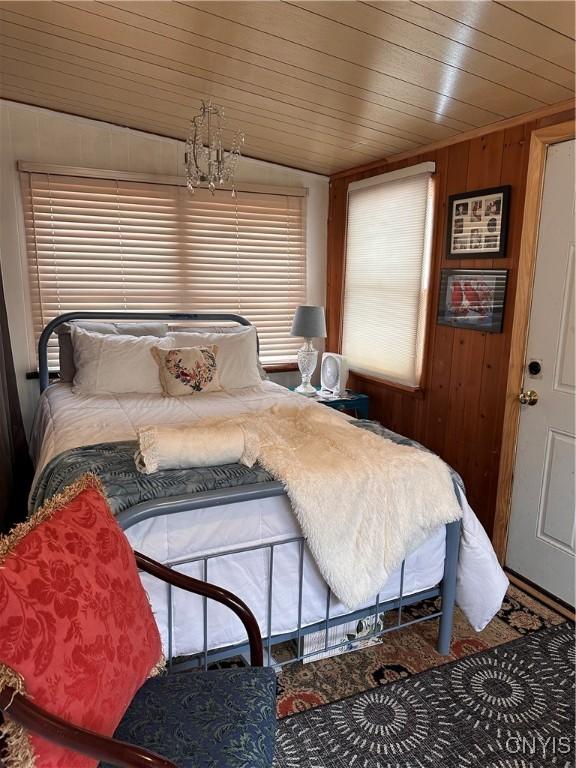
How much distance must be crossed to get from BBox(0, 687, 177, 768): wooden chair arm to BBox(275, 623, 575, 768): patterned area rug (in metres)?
0.88

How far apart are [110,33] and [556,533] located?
2799mm

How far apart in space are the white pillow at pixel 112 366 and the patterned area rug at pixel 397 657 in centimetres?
165

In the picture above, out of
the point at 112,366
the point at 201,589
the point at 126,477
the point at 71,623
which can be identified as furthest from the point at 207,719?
the point at 112,366

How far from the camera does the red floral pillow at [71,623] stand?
85 centimetres

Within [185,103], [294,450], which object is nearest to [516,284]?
[294,450]

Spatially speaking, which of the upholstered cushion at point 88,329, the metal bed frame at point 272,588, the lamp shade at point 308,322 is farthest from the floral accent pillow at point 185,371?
the metal bed frame at point 272,588

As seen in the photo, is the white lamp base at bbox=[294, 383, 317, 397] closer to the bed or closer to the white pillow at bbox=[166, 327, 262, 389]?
the white pillow at bbox=[166, 327, 262, 389]

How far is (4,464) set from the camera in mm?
2623

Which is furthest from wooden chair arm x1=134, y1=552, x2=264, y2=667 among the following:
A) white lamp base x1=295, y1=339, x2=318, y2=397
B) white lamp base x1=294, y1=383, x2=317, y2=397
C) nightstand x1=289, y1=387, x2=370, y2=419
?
white lamp base x1=295, y1=339, x2=318, y2=397

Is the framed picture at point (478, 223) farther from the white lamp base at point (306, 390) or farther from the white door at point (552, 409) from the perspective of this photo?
the white lamp base at point (306, 390)

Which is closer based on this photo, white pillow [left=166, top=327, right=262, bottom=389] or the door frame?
the door frame

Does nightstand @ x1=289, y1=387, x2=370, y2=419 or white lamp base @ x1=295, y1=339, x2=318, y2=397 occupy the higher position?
white lamp base @ x1=295, y1=339, x2=318, y2=397

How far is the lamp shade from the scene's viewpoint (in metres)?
3.69

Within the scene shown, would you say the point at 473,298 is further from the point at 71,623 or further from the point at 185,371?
the point at 71,623
